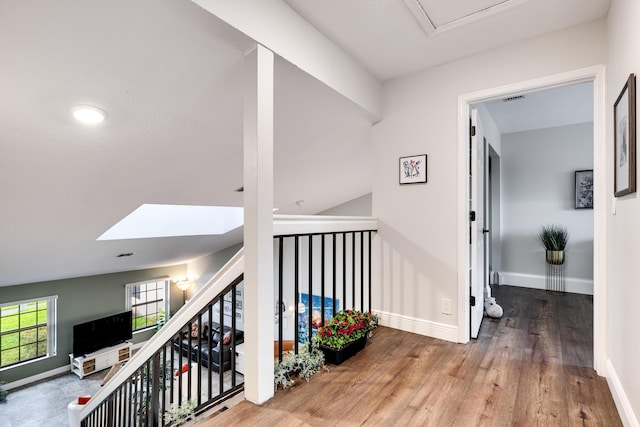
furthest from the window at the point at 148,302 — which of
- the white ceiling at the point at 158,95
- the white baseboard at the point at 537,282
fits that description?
the white baseboard at the point at 537,282

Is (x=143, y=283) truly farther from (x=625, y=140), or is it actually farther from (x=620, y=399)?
(x=625, y=140)

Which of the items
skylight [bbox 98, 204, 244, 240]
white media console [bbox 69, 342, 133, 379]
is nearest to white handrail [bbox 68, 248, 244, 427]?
skylight [bbox 98, 204, 244, 240]

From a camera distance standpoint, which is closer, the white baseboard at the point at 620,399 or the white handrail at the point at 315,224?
the white baseboard at the point at 620,399

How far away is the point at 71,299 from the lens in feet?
22.4

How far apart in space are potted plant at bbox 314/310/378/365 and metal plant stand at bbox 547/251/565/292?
128 inches

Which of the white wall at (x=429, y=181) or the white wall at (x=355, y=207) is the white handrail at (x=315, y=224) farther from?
the white wall at (x=355, y=207)

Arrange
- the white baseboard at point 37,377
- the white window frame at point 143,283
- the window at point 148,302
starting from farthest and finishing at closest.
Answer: the window at point 148,302
the white window frame at point 143,283
the white baseboard at point 37,377

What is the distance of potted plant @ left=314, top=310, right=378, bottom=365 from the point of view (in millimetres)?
2068

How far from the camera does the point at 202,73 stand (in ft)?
6.17

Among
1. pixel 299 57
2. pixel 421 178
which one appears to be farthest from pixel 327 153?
pixel 299 57

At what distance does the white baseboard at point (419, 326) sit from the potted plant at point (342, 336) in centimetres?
47

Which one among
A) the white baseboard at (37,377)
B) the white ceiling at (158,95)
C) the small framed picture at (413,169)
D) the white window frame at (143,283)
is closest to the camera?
the white ceiling at (158,95)

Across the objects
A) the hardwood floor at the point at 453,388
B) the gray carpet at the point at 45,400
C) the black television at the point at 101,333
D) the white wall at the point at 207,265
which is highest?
the hardwood floor at the point at 453,388

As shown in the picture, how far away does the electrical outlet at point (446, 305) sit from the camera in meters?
2.45
